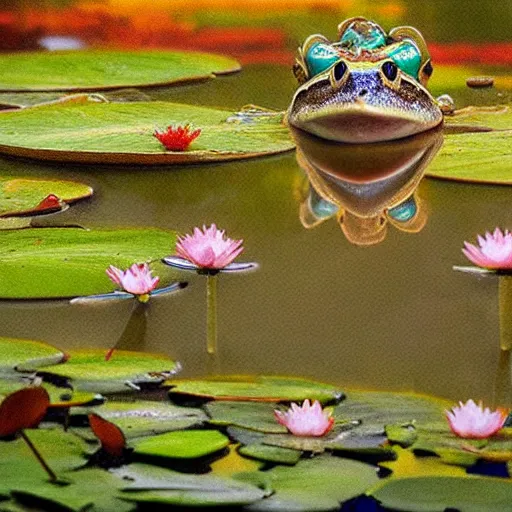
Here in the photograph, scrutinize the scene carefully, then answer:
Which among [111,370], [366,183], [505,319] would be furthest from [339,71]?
[111,370]

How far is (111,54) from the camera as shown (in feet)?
18.6

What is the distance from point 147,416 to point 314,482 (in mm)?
278

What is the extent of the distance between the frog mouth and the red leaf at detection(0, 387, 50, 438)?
202 centimetres

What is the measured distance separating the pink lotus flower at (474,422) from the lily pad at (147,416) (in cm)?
31

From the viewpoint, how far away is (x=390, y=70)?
3350mm

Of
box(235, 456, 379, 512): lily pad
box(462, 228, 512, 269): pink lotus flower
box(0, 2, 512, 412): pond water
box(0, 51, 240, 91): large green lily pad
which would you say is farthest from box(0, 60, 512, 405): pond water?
box(0, 51, 240, 91): large green lily pad

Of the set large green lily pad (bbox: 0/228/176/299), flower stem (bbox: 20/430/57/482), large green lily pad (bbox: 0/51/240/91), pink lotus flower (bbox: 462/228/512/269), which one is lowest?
flower stem (bbox: 20/430/57/482)

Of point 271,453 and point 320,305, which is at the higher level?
point 320,305

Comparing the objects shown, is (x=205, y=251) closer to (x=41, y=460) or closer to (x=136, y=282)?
(x=136, y=282)

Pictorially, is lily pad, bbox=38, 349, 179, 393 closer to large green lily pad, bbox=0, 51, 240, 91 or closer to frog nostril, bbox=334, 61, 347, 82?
frog nostril, bbox=334, 61, 347, 82

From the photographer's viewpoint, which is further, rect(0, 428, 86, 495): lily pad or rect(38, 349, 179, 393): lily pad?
rect(38, 349, 179, 393): lily pad

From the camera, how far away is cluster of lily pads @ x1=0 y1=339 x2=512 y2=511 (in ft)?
4.29

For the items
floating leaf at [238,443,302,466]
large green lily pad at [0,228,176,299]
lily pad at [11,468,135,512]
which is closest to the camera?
lily pad at [11,468,135,512]

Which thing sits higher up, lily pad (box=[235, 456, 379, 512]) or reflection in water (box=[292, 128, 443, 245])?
reflection in water (box=[292, 128, 443, 245])
